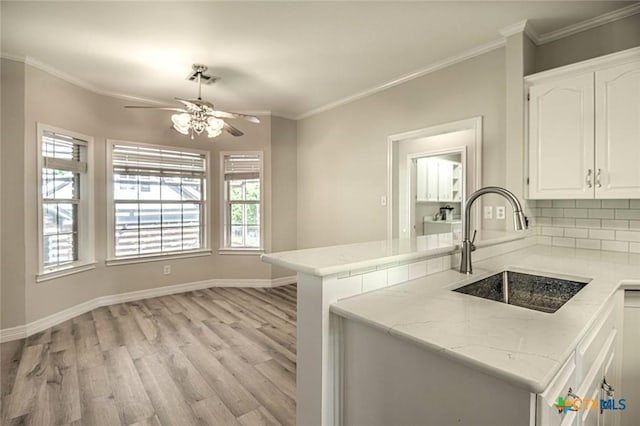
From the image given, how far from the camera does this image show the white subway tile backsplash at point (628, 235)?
2.25m

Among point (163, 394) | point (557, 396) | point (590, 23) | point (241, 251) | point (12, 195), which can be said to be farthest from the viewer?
point (241, 251)

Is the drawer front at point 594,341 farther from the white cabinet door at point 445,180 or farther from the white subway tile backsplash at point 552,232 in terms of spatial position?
the white cabinet door at point 445,180

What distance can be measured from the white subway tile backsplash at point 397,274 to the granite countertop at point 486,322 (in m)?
0.03

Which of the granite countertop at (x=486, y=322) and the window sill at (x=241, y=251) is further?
the window sill at (x=241, y=251)

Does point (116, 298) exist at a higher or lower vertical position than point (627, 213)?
lower

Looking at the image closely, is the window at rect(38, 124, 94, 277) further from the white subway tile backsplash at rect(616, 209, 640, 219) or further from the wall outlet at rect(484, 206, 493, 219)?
the white subway tile backsplash at rect(616, 209, 640, 219)

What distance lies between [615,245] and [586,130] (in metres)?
0.90

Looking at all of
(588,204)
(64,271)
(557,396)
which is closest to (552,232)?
(588,204)

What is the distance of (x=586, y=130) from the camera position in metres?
2.20

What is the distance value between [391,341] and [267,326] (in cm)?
248

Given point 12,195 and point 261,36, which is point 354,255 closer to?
point 261,36

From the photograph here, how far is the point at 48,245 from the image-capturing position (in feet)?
11.0

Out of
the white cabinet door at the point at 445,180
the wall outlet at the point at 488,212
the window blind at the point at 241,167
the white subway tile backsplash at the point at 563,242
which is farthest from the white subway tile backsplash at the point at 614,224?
the window blind at the point at 241,167

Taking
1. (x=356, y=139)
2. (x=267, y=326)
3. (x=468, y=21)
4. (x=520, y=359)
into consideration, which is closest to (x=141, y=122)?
(x=356, y=139)
